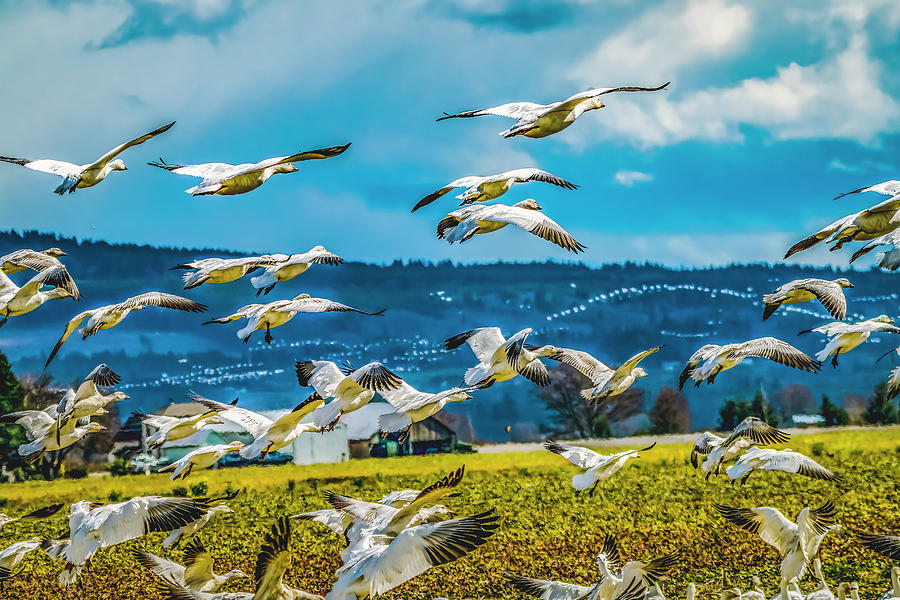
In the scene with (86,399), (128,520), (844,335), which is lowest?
(128,520)

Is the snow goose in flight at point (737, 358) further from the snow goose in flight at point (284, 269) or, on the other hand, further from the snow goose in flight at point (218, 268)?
the snow goose in flight at point (218, 268)

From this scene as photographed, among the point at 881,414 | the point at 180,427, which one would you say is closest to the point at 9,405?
the point at 180,427

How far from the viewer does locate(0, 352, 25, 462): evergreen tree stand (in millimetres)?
33094

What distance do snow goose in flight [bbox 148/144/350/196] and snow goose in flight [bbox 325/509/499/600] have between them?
10.1ft

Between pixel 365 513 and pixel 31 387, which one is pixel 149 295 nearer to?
pixel 365 513

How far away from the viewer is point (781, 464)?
34.2 feet

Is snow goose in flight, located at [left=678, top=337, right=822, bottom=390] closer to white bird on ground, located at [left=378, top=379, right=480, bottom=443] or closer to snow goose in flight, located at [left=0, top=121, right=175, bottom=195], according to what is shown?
white bird on ground, located at [left=378, top=379, right=480, bottom=443]

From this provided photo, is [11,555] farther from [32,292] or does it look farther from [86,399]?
[32,292]

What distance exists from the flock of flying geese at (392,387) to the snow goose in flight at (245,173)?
0.6 inches

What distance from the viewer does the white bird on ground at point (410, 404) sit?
8374 mm

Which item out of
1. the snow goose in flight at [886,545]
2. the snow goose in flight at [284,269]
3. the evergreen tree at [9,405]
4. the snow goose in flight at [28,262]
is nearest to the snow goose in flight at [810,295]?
the snow goose in flight at [886,545]

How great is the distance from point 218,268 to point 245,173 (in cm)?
127

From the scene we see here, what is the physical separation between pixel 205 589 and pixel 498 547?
22.5 feet

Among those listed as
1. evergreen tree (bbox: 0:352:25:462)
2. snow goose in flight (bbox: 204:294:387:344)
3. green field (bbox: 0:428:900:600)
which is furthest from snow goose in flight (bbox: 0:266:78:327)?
evergreen tree (bbox: 0:352:25:462)
